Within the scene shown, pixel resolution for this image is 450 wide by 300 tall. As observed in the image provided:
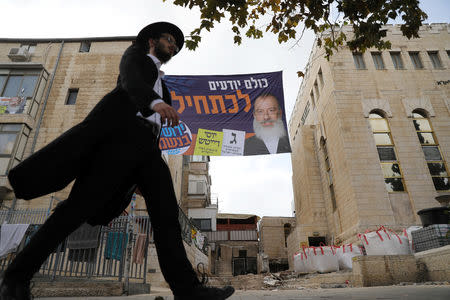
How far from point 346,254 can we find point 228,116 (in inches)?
247

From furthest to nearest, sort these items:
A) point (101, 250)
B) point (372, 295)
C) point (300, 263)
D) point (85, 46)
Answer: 1. point (85, 46)
2. point (300, 263)
3. point (101, 250)
4. point (372, 295)

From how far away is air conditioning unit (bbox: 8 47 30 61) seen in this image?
1647 cm

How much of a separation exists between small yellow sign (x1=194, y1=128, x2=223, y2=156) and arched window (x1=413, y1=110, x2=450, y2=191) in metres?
10.6

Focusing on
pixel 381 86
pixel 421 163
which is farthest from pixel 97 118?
pixel 381 86

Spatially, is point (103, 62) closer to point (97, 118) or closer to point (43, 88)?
point (43, 88)

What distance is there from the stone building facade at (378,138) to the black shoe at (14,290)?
39.6 feet

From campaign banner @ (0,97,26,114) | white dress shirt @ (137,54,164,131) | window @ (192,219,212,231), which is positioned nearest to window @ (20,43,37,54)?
campaign banner @ (0,97,26,114)

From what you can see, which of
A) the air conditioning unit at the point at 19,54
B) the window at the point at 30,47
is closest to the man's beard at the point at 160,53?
the air conditioning unit at the point at 19,54

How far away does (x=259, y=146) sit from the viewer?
816 centimetres

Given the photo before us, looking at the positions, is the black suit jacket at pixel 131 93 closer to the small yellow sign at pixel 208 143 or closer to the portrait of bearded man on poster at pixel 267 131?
the small yellow sign at pixel 208 143

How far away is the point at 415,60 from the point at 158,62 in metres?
18.0

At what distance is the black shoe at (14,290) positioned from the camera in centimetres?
129

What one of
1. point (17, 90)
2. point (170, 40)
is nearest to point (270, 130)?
point (170, 40)

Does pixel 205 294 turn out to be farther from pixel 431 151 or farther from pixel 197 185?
pixel 197 185
